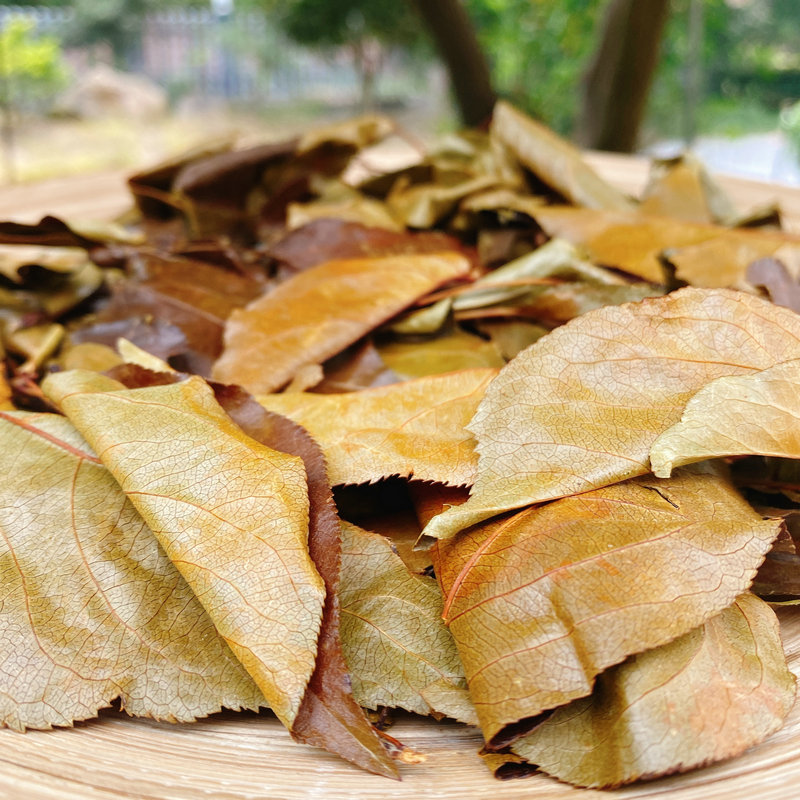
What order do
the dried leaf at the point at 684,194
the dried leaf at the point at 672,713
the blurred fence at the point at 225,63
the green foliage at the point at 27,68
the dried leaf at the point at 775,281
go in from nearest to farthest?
1. the dried leaf at the point at 672,713
2. the dried leaf at the point at 775,281
3. the dried leaf at the point at 684,194
4. the green foliage at the point at 27,68
5. the blurred fence at the point at 225,63

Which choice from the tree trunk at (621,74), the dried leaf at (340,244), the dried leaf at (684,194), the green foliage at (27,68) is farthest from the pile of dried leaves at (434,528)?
the green foliage at (27,68)

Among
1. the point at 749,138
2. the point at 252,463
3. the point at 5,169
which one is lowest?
the point at 5,169

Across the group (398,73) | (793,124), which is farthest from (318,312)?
(398,73)

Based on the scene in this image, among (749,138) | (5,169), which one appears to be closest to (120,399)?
(749,138)

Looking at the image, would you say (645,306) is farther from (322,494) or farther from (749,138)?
(749,138)

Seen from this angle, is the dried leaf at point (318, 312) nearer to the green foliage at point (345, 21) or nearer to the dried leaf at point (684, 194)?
the dried leaf at point (684, 194)

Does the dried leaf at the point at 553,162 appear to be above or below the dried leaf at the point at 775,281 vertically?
above

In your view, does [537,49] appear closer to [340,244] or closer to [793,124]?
[793,124]
